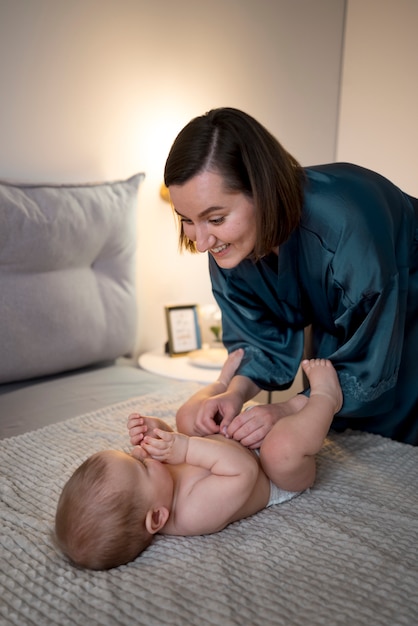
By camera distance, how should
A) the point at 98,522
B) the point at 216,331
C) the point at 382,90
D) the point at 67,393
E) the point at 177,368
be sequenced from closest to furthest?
the point at 98,522, the point at 67,393, the point at 177,368, the point at 216,331, the point at 382,90

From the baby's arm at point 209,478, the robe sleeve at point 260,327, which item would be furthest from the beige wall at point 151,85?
the baby's arm at point 209,478

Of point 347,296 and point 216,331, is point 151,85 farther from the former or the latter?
point 347,296

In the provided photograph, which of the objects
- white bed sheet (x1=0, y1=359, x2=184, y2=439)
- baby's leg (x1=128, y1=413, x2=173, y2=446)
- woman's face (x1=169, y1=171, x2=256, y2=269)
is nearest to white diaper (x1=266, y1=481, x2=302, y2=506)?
baby's leg (x1=128, y1=413, x2=173, y2=446)

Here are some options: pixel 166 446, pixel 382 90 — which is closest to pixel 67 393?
pixel 166 446

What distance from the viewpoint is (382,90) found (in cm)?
300

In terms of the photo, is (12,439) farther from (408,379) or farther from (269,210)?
(408,379)

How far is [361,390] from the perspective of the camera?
132 centimetres

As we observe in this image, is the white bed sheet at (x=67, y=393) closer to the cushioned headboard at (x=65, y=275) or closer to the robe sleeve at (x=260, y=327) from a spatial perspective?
the cushioned headboard at (x=65, y=275)

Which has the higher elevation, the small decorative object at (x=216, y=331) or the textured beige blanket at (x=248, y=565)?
the textured beige blanket at (x=248, y=565)

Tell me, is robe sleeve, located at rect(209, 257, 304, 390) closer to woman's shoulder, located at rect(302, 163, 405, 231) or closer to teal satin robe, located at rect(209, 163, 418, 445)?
teal satin robe, located at rect(209, 163, 418, 445)

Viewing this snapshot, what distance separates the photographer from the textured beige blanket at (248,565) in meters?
0.86

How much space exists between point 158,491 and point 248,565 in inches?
8.0

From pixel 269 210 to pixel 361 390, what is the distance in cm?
44

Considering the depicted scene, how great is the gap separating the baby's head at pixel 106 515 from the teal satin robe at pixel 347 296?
1.68 ft
